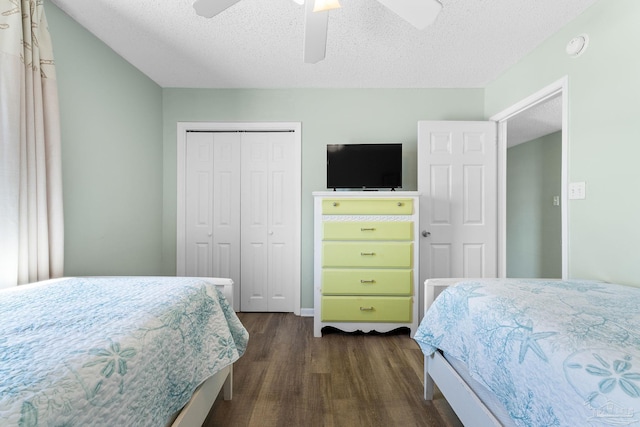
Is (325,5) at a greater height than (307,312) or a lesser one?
Answer: greater

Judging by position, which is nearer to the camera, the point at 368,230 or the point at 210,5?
the point at 210,5

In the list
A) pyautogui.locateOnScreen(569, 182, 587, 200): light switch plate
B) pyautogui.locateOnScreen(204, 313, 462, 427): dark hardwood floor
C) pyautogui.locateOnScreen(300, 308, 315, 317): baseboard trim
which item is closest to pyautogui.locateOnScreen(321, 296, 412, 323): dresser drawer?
pyautogui.locateOnScreen(204, 313, 462, 427): dark hardwood floor

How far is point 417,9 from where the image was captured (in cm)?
131

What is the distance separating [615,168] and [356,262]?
68.9 inches

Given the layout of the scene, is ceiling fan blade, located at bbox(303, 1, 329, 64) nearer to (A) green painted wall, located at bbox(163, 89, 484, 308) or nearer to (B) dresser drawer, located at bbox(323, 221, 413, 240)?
(A) green painted wall, located at bbox(163, 89, 484, 308)

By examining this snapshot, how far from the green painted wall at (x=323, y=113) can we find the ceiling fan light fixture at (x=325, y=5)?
5.36 ft

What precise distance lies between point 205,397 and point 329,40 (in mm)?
2332

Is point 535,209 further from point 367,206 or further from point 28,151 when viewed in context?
point 28,151

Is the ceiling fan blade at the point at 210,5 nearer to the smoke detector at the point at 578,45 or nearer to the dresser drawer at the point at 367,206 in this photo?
the dresser drawer at the point at 367,206

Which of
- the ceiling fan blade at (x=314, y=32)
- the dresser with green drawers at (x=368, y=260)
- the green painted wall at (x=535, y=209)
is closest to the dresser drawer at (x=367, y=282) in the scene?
the dresser with green drawers at (x=368, y=260)

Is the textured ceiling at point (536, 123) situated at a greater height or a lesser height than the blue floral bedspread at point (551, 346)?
greater

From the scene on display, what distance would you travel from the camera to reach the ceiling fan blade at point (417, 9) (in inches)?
50.1

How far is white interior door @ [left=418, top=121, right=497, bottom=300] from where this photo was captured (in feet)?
9.00

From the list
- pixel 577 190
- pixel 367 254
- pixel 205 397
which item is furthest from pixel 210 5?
pixel 577 190
